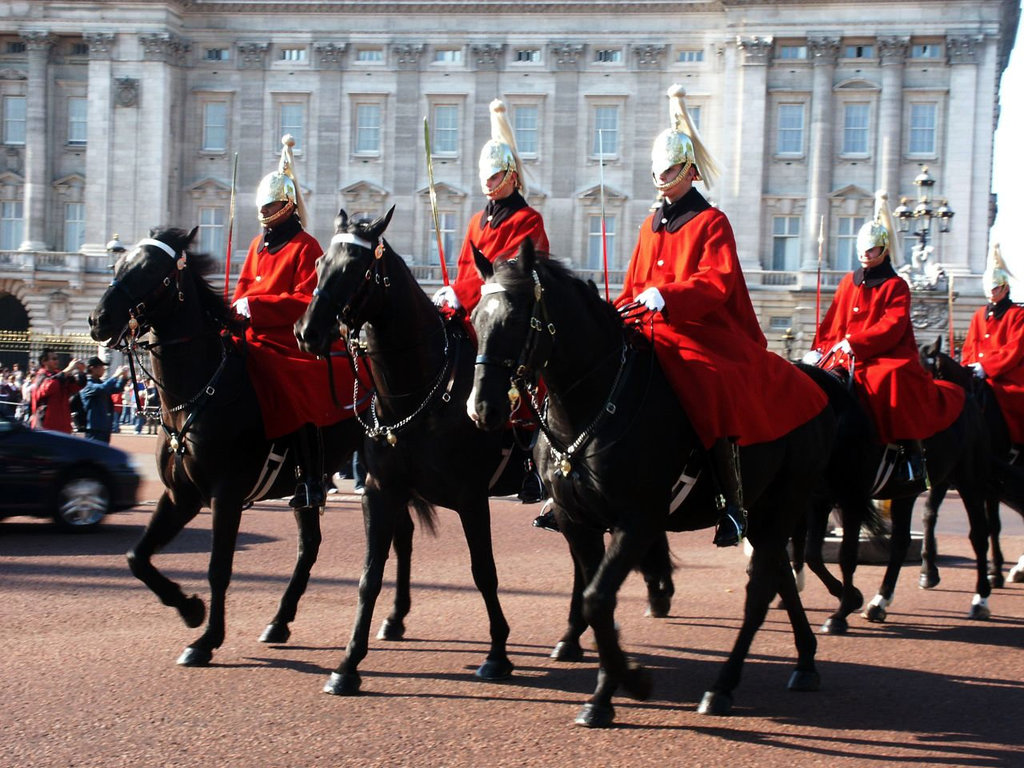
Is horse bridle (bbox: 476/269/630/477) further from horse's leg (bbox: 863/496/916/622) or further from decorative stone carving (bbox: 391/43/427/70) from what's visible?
decorative stone carving (bbox: 391/43/427/70)

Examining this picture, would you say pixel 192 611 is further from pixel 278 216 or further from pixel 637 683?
pixel 637 683

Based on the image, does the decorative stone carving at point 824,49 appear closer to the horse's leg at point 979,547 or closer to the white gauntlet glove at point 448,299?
the horse's leg at point 979,547

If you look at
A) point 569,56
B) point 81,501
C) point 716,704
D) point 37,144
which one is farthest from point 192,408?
point 37,144

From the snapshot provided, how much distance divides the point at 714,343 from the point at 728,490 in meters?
0.74

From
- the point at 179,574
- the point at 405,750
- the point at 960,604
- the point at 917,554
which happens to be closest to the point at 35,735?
the point at 405,750

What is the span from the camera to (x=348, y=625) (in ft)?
28.3

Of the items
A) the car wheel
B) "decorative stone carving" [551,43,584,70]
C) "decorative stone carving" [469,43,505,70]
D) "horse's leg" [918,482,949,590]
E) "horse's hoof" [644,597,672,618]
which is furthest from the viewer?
"decorative stone carving" [469,43,505,70]

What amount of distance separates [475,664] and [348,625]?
1420mm

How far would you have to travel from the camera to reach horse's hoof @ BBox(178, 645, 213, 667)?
23.4 feet

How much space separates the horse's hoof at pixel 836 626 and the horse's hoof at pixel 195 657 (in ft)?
13.4

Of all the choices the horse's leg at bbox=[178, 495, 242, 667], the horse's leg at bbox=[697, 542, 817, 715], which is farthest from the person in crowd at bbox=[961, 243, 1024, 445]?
the horse's leg at bbox=[178, 495, 242, 667]

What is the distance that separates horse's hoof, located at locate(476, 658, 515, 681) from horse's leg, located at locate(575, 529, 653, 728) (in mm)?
984

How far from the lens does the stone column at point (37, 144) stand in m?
52.8

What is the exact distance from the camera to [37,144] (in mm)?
53062
